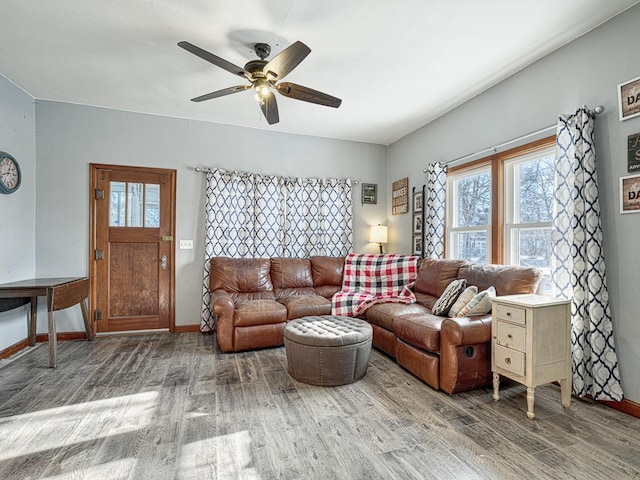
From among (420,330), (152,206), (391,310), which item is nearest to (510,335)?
(420,330)

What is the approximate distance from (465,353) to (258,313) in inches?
77.8

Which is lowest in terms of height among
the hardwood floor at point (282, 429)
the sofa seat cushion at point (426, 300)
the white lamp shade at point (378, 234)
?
the hardwood floor at point (282, 429)

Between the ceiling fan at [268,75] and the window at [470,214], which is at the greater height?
the ceiling fan at [268,75]

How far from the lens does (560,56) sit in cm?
259

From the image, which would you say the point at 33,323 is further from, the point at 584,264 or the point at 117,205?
the point at 584,264

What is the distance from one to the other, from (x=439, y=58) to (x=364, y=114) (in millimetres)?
1311

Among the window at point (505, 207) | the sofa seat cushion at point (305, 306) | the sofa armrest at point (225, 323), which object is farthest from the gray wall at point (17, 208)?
the window at point (505, 207)

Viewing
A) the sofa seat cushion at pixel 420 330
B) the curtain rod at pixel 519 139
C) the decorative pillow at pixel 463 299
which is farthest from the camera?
the decorative pillow at pixel 463 299

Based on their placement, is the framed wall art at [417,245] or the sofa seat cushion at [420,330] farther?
the framed wall art at [417,245]

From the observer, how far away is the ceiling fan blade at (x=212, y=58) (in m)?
2.05

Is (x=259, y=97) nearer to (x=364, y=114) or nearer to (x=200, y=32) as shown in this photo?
(x=200, y=32)

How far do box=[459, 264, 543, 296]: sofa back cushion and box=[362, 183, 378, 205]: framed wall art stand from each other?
2214mm

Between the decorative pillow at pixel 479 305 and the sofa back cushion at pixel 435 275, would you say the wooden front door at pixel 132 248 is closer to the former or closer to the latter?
the sofa back cushion at pixel 435 275

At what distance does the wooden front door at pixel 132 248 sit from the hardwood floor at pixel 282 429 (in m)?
1.09
